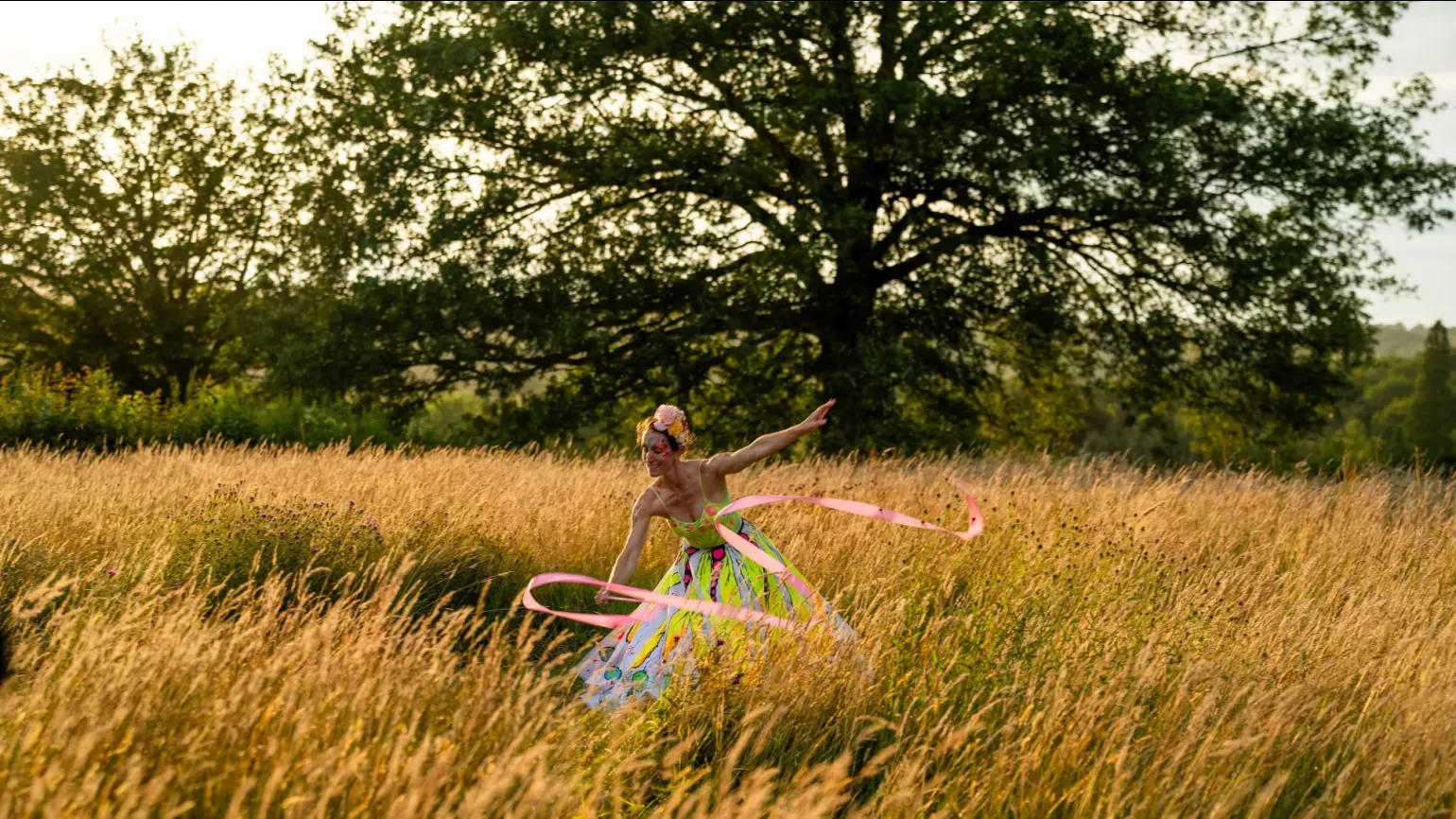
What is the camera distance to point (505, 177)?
50.8ft

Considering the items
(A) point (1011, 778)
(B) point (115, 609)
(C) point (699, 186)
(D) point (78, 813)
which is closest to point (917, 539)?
(A) point (1011, 778)

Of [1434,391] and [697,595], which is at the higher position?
[1434,391]

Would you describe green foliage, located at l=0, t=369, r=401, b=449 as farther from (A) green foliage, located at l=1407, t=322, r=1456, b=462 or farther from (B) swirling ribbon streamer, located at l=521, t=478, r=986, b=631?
(A) green foliage, located at l=1407, t=322, r=1456, b=462

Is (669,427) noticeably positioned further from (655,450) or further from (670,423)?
(655,450)

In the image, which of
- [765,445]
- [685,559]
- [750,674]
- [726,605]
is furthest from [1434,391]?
[750,674]

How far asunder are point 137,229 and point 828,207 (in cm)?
1663

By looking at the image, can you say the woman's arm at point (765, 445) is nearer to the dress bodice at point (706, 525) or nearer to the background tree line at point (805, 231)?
the dress bodice at point (706, 525)

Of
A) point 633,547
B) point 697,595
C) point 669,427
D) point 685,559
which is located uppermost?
point 669,427

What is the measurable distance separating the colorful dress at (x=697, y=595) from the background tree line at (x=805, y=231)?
7720mm

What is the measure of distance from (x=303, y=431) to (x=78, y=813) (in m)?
12.6

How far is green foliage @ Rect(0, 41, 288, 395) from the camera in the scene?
23.6 m

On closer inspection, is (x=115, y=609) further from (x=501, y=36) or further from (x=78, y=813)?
(x=501, y=36)

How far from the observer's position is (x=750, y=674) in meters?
4.37

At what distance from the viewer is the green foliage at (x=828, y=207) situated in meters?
14.3
